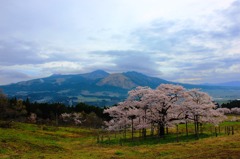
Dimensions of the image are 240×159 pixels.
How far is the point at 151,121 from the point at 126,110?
10.7 meters

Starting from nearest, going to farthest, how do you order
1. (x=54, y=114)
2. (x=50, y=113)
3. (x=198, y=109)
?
(x=198, y=109)
(x=50, y=113)
(x=54, y=114)

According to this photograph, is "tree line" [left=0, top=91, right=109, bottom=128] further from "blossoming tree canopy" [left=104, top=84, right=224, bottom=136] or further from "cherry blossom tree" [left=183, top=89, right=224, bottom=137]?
"cherry blossom tree" [left=183, top=89, right=224, bottom=137]

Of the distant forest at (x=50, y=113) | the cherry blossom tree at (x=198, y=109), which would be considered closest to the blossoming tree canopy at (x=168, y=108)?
the cherry blossom tree at (x=198, y=109)

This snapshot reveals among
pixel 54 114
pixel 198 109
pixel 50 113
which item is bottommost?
pixel 54 114

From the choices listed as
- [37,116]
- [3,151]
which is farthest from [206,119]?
[37,116]

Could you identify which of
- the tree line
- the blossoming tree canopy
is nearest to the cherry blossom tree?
the blossoming tree canopy

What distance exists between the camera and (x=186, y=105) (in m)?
53.5

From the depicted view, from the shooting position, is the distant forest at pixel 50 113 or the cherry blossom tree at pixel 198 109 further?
the distant forest at pixel 50 113

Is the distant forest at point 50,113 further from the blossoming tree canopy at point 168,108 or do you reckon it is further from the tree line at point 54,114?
the blossoming tree canopy at point 168,108

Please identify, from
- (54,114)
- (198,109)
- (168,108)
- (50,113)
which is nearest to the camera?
(198,109)

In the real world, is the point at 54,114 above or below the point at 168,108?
below

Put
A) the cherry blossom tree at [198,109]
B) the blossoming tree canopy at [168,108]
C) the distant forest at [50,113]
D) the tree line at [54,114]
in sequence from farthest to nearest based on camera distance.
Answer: the tree line at [54,114] < the distant forest at [50,113] < the blossoming tree canopy at [168,108] < the cherry blossom tree at [198,109]

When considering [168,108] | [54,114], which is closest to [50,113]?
[54,114]

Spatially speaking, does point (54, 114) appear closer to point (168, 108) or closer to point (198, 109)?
point (168, 108)
